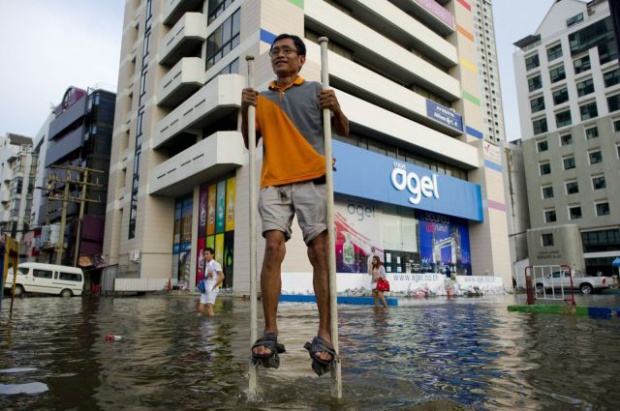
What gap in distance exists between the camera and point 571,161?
47.7 m

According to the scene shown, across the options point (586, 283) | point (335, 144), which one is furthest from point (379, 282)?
point (586, 283)

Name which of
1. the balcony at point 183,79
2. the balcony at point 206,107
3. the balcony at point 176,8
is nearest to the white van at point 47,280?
the balcony at point 206,107

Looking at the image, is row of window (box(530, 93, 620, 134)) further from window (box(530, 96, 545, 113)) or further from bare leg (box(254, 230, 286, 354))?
bare leg (box(254, 230, 286, 354))

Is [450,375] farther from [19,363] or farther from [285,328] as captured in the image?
[285,328]

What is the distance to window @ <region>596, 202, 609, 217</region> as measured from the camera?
43728mm

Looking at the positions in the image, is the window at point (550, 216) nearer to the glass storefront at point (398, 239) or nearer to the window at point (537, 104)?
the window at point (537, 104)

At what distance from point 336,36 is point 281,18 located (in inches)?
194

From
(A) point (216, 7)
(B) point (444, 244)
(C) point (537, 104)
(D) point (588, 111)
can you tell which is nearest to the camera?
(A) point (216, 7)

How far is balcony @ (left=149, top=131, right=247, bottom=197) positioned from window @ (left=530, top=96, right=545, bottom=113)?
1724 inches

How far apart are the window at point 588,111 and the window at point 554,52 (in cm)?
738

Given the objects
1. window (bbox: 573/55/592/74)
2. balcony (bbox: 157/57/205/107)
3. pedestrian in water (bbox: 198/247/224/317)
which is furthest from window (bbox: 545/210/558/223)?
pedestrian in water (bbox: 198/247/224/317)

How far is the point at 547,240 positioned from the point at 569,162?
9980mm

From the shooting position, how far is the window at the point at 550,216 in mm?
47909

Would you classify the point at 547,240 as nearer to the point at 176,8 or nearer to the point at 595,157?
the point at 595,157
